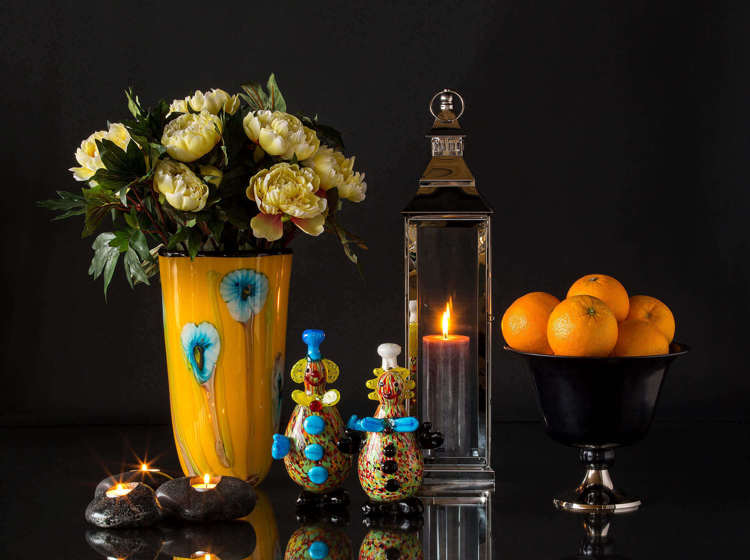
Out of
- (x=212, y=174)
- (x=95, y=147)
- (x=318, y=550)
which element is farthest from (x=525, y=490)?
(x=95, y=147)

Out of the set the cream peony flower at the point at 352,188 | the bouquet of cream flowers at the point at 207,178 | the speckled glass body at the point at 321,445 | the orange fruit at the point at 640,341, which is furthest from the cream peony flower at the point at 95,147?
the orange fruit at the point at 640,341

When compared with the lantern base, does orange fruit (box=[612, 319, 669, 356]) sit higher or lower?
higher

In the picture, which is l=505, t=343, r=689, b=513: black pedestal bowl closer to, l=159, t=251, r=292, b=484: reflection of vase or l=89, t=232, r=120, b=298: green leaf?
l=159, t=251, r=292, b=484: reflection of vase

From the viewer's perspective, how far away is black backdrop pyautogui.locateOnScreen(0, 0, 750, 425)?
1.34 meters

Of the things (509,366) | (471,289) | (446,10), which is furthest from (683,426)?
(446,10)

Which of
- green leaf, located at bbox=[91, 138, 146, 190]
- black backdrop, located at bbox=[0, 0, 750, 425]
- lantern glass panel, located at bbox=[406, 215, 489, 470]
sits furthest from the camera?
black backdrop, located at bbox=[0, 0, 750, 425]

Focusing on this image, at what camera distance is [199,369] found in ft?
3.36

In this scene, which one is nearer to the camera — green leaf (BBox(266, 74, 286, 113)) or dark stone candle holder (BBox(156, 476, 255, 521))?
dark stone candle holder (BBox(156, 476, 255, 521))

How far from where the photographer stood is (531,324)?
978 mm

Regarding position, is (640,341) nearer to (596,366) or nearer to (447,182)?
(596,366)

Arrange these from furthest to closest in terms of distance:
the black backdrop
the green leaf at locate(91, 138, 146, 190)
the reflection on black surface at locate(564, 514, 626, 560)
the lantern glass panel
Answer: the black backdrop < the lantern glass panel < the green leaf at locate(91, 138, 146, 190) < the reflection on black surface at locate(564, 514, 626, 560)

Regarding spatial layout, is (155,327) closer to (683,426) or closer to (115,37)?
(115,37)

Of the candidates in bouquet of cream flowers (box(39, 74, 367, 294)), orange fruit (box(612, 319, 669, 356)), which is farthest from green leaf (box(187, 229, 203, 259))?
orange fruit (box(612, 319, 669, 356))

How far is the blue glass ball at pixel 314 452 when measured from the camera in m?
0.96
